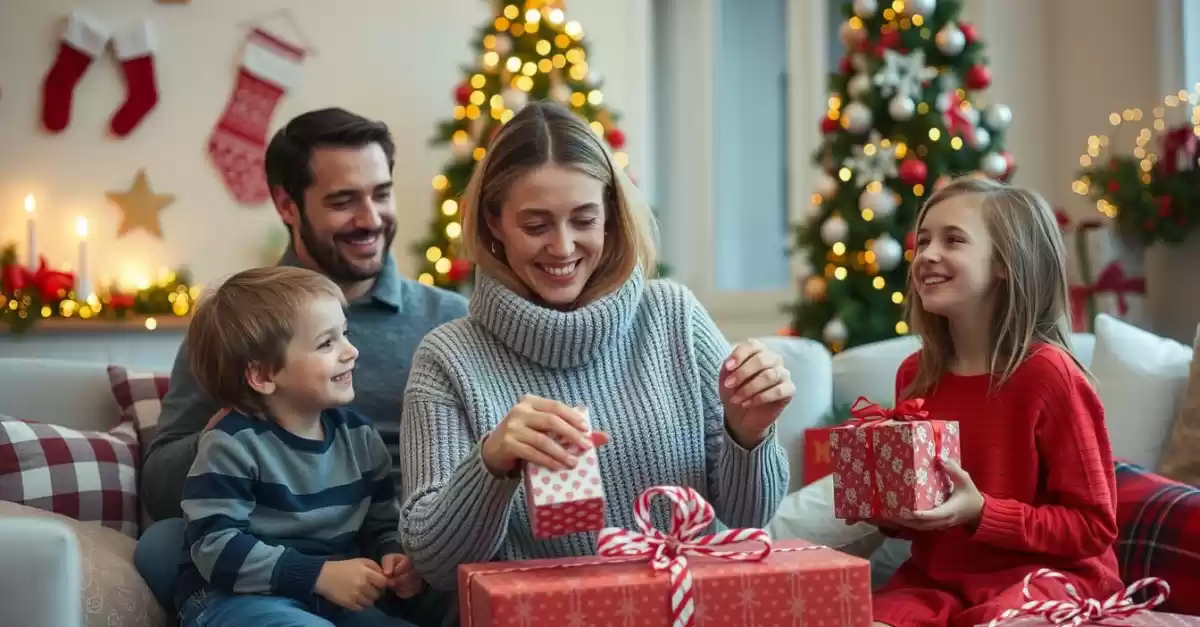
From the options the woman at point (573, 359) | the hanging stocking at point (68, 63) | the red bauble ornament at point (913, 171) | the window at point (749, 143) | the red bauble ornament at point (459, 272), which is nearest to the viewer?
the woman at point (573, 359)

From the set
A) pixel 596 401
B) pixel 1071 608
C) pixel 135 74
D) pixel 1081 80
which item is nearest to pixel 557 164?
pixel 596 401

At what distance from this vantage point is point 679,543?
133cm

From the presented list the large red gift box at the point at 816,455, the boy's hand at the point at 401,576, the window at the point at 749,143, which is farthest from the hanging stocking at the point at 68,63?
the boy's hand at the point at 401,576

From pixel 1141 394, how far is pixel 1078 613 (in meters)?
1.14

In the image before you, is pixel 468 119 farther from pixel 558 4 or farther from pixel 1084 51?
pixel 1084 51

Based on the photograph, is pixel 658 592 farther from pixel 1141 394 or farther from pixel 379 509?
pixel 1141 394

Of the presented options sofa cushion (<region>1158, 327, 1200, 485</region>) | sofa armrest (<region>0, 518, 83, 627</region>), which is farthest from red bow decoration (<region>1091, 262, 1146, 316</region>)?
sofa armrest (<region>0, 518, 83, 627</region>)

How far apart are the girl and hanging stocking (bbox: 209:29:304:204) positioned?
4056 millimetres

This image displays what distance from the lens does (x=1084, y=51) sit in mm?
4922

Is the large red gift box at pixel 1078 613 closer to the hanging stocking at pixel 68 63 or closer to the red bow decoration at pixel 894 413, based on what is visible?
the red bow decoration at pixel 894 413

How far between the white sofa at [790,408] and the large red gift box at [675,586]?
1.61 feet

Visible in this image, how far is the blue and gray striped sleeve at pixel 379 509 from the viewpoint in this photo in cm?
184

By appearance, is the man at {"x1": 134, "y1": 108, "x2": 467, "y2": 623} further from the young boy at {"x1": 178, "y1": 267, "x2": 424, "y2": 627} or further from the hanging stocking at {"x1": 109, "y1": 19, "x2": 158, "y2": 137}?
the hanging stocking at {"x1": 109, "y1": 19, "x2": 158, "y2": 137}

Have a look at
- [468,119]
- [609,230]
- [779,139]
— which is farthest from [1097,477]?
[779,139]
